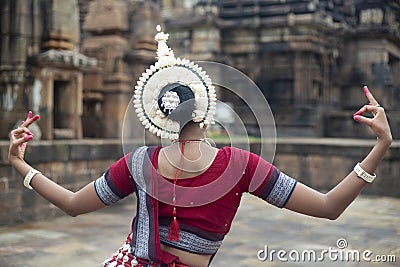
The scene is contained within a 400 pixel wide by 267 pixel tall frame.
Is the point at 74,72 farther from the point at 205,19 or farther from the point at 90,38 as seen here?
the point at 205,19

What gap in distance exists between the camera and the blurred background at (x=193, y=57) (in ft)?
29.0

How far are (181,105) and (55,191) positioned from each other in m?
0.81

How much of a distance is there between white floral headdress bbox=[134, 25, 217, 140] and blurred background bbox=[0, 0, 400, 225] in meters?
2.25

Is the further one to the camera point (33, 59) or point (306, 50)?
point (306, 50)

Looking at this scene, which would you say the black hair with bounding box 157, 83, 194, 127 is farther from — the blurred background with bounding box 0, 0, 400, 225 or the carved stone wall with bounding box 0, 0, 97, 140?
the carved stone wall with bounding box 0, 0, 97, 140

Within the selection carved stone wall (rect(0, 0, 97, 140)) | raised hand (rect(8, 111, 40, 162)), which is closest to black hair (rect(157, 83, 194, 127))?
raised hand (rect(8, 111, 40, 162))

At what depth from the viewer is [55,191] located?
8.84 ft

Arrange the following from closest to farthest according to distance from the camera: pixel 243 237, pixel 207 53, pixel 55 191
A: pixel 55 191 → pixel 243 237 → pixel 207 53

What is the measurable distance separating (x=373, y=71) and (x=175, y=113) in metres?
17.5

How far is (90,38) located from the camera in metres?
11.7

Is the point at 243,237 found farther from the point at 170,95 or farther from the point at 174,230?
the point at 170,95

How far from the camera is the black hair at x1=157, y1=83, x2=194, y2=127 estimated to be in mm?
2387

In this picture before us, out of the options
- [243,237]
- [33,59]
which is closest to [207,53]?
[33,59]

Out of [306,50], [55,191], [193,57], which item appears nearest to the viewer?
[55,191]
